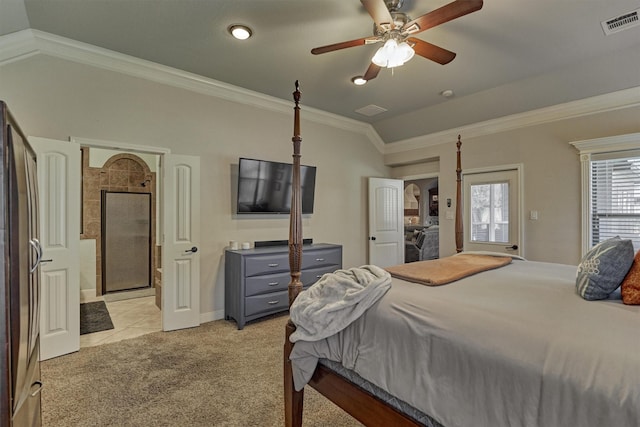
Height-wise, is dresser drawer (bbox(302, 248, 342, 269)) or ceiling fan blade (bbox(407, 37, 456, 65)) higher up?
ceiling fan blade (bbox(407, 37, 456, 65))

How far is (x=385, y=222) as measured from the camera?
5539mm

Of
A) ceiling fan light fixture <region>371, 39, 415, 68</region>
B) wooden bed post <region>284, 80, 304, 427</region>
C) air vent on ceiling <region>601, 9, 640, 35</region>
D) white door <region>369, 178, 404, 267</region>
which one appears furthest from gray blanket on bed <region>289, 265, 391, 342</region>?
white door <region>369, 178, 404, 267</region>

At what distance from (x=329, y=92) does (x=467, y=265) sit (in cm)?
285

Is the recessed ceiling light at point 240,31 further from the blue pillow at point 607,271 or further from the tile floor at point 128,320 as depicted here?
the tile floor at point 128,320

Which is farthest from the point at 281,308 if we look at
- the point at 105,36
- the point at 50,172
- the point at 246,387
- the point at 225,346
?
the point at 105,36

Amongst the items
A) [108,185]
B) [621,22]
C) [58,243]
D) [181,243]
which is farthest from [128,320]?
[621,22]

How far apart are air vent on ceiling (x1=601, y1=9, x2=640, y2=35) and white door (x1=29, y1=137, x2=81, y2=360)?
15.9ft

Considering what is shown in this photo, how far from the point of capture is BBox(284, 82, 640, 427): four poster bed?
93 cm

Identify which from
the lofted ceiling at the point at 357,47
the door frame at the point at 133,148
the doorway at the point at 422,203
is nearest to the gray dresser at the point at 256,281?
the door frame at the point at 133,148

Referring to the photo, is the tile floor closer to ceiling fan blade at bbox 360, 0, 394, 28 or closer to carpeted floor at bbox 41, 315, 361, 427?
carpeted floor at bbox 41, 315, 361, 427

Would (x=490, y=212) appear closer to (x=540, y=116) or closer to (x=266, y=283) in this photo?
(x=540, y=116)

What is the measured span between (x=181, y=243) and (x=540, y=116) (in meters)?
4.77

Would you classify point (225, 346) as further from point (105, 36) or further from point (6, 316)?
point (105, 36)

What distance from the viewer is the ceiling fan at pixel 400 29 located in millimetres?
1952
